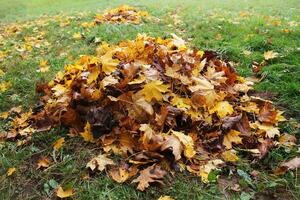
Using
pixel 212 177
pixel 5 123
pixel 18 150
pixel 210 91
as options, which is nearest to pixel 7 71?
pixel 5 123

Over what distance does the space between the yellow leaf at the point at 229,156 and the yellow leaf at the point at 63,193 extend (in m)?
1.42

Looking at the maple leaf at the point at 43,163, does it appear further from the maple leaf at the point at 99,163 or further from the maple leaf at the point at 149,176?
the maple leaf at the point at 149,176

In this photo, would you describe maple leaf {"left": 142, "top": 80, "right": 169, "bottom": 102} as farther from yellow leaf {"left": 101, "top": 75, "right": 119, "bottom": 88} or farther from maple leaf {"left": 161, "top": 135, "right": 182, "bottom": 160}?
maple leaf {"left": 161, "top": 135, "right": 182, "bottom": 160}

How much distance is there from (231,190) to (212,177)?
0.63ft

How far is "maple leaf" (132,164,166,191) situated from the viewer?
3.48 m

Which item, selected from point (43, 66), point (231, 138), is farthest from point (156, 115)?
point (43, 66)

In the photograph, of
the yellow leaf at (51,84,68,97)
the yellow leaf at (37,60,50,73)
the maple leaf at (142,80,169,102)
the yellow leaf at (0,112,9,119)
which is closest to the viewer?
the maple leaf at (142,80,169,102)

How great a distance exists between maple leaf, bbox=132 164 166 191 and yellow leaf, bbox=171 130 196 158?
0.30m

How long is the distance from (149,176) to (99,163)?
51 centimetres

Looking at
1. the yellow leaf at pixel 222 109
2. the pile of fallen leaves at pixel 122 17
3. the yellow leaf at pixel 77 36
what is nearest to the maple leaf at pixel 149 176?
the yellow leaf at pixel 222 109

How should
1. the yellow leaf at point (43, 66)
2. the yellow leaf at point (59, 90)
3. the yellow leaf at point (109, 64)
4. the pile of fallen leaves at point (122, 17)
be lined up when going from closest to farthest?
the yellow leaf at point (109, 64)
the yellow leaf at point (59, 90)
the yellow leaf at point (43, 66)
the pile of fallen leaves at point (122, 17)

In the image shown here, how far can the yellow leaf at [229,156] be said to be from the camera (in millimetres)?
3799

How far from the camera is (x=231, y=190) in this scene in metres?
3.49

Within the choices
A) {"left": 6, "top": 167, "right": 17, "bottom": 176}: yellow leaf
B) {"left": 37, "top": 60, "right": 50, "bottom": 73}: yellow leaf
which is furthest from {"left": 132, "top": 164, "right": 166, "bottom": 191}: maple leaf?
{"left": 37, "top": 60, "right": 50, "bottom": 73}: yellow leaf
